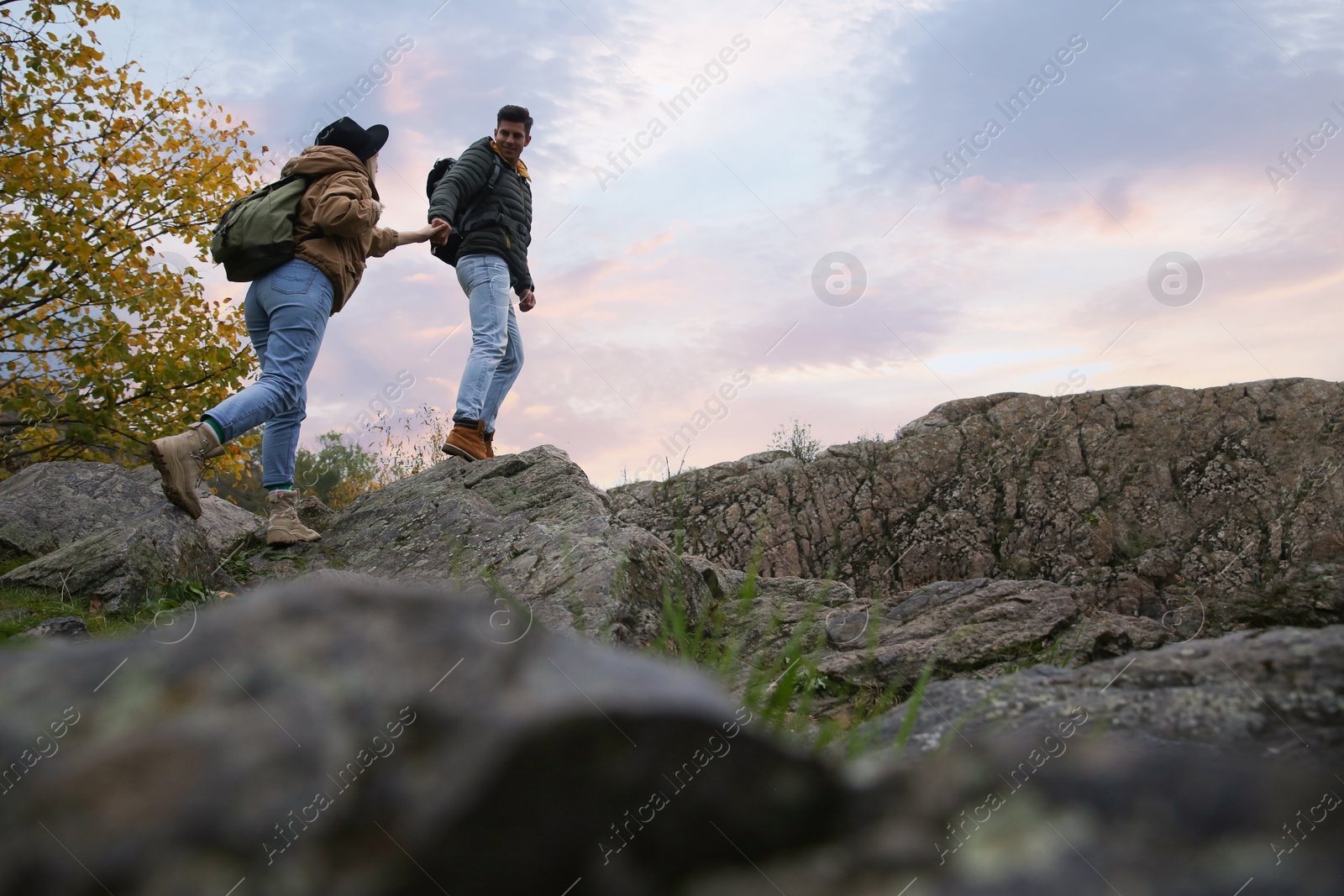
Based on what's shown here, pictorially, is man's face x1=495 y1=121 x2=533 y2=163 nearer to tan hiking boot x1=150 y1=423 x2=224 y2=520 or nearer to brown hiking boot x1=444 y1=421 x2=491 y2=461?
brown hiking boot x1=444 y1=421 x2=491 y2=461

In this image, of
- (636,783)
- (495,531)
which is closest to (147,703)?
(636,783)

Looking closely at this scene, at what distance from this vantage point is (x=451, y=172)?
20.0 ft

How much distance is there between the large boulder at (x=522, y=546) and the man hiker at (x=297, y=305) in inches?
25.8

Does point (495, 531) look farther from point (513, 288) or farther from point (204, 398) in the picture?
point (204, 398)

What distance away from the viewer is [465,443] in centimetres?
626

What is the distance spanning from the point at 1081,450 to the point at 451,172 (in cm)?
488

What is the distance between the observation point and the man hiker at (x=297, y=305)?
14.7ft

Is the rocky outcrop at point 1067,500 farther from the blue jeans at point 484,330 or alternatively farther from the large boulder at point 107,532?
the large boulder at point 107,532

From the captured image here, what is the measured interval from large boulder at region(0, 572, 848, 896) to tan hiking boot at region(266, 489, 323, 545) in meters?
3.89

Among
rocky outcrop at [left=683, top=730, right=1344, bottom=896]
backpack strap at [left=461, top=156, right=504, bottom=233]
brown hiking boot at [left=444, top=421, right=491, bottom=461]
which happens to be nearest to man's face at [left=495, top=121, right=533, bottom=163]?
backpack strap at [left=461, top=156, right=504, bottom=233]

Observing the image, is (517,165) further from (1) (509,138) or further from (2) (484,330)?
(2) (484,330)

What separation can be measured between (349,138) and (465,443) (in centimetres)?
227

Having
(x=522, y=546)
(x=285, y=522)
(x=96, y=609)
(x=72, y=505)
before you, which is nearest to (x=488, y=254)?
(x=285, y=522)

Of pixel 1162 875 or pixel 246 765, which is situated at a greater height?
pixel 246 765
